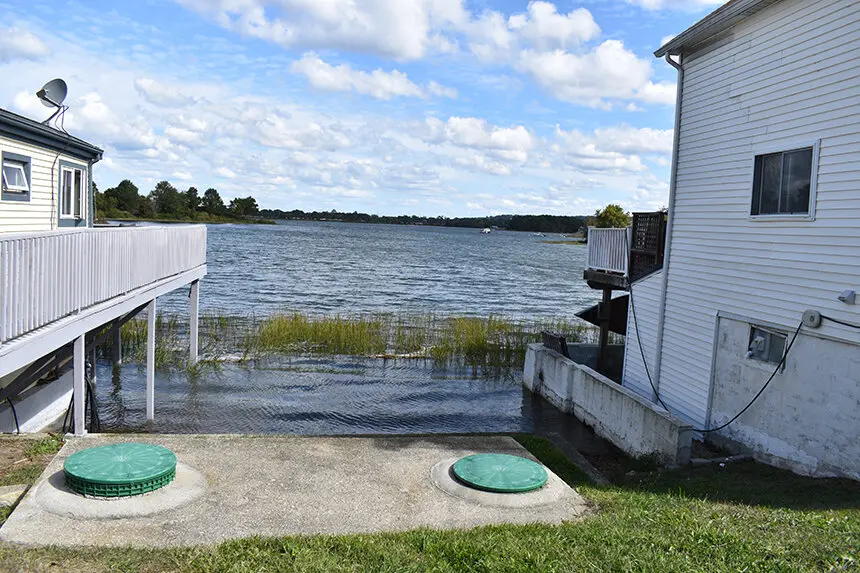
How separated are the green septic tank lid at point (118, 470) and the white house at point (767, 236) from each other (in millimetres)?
9374

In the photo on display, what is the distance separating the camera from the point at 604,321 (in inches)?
770

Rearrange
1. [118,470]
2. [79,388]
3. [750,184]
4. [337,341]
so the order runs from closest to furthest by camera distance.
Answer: [118,470], [79,388], [750,184], [337,341]

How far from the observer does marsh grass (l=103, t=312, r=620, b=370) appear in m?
24.2

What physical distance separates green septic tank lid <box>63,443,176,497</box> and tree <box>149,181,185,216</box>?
5979 inches

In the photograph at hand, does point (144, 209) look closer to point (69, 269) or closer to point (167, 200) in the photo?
point (167, 200)

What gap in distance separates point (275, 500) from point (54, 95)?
531 inches

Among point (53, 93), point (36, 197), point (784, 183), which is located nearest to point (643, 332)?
point (784, 183)

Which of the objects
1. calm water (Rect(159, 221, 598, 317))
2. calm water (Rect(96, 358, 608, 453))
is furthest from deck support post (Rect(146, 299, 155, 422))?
calm water (Rect(159, 221, 598, 317))

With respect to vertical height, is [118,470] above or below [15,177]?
below

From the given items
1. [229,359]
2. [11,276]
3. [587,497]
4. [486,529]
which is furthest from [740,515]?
[229,359]

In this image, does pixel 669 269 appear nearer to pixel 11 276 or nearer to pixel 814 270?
pixel 814 270

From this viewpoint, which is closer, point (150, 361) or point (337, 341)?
point (150, 361)

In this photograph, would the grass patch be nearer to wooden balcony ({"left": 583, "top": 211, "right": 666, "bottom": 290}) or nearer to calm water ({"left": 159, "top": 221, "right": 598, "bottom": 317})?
wooden balcony ({"left": 583, "top": 211, "right": 666, "bottom": 290})

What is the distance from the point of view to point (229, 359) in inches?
919
